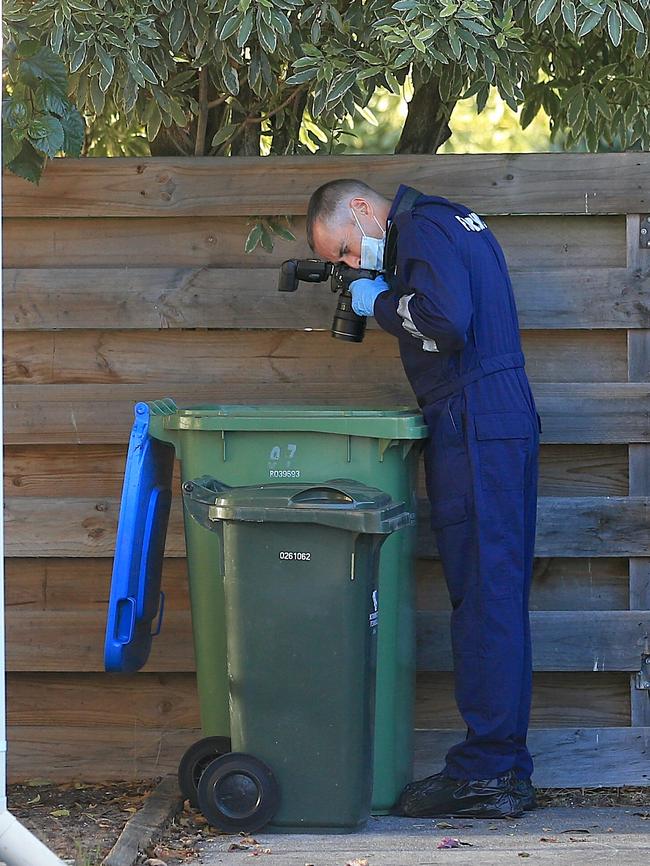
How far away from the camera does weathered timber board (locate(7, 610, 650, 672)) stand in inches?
155

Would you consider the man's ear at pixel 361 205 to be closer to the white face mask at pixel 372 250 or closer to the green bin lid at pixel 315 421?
the white face mask at pixel 372 250

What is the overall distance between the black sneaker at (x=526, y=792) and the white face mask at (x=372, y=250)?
1.64m

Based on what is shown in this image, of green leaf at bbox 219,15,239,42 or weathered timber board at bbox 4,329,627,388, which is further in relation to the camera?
weathered timber board at bbox 4,329,627,388

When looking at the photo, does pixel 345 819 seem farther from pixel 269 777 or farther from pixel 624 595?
pixel 624 595

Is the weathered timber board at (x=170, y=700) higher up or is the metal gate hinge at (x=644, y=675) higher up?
the metal gate hinge at (x=644, y=675)

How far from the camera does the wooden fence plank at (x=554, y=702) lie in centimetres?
403

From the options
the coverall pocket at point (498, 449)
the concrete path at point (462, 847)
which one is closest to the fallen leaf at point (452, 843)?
the concrete path at point (462, 847)

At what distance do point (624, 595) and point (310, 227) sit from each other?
1611mm

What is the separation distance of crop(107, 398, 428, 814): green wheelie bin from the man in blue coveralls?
0.42 ft

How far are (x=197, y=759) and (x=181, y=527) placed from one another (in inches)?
31.2

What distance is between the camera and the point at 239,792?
3291mm

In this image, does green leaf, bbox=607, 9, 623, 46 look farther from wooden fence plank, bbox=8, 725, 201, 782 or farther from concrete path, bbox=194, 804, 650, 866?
wooden fence plank, bbox=8, 725, 201, 782

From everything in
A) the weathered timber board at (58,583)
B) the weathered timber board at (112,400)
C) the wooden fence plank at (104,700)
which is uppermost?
the weathered timber board at (112,400)

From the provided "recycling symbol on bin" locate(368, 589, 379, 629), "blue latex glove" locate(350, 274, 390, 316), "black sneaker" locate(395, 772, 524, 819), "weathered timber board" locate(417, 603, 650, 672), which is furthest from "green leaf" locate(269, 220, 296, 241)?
"black sneaker" locate(395, 772, 524, 819)
